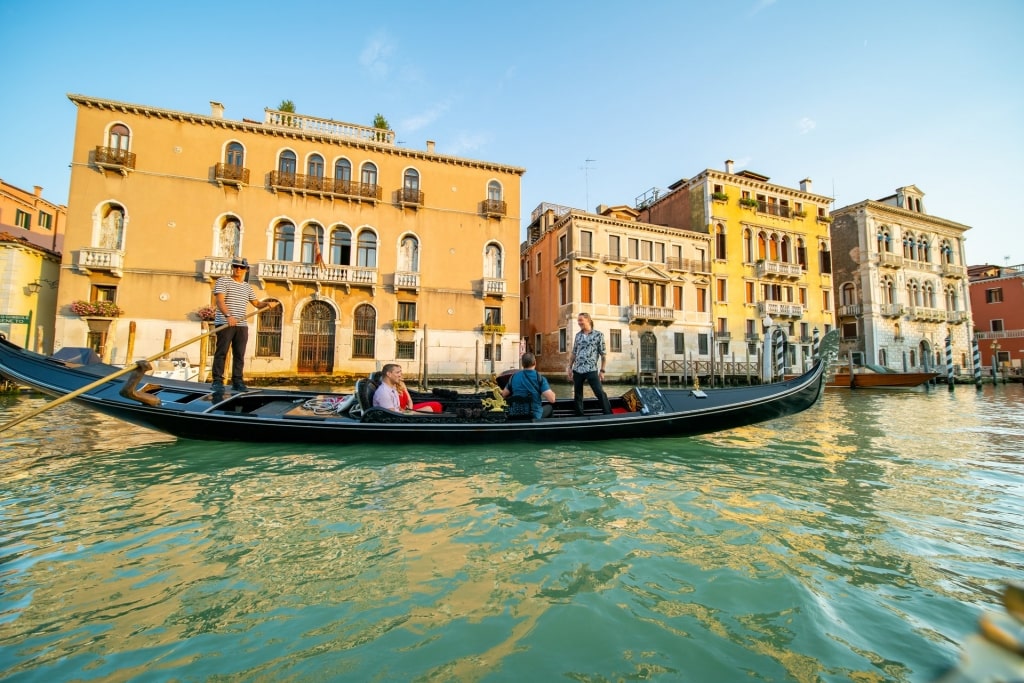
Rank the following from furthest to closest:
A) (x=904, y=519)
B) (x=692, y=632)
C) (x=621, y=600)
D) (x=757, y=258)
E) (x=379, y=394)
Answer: (x=757, y=258)
(x=379, y=394)
(x=904, y=519)
(x=621, y=600)
(x=692, y=632)

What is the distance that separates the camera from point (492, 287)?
16344mm

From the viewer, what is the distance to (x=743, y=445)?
521 cm

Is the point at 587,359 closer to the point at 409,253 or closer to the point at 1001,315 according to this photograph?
the point at 409,253

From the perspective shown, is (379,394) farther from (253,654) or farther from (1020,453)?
(1020,453)

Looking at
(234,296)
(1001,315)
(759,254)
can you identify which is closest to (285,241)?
(234,296)

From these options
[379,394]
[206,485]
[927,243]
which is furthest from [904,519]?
[927,243]

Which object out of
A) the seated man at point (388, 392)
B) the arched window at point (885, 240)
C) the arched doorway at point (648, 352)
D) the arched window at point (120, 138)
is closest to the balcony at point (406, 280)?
the arched window at point (120, 138)

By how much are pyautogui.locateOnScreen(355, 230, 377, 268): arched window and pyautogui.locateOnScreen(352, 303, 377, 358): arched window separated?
1.46 meters

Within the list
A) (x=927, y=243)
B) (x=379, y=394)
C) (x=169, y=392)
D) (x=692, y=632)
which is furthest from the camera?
(x=927, y=243)

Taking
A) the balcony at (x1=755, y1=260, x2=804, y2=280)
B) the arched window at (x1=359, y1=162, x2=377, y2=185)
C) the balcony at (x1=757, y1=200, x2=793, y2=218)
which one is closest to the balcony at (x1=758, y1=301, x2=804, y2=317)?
the balcony at (x1=755, y1=260, x2=804, y2=280)

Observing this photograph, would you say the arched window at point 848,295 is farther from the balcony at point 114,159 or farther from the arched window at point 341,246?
the balcony at point 114,159

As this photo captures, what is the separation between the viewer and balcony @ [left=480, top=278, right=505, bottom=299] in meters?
16.2

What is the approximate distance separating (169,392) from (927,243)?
3397 centimetres

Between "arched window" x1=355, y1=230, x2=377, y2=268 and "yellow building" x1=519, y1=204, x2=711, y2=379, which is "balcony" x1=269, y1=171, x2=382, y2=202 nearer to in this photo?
"arched window" x1=355, y1=230, x2=377, y2=268
